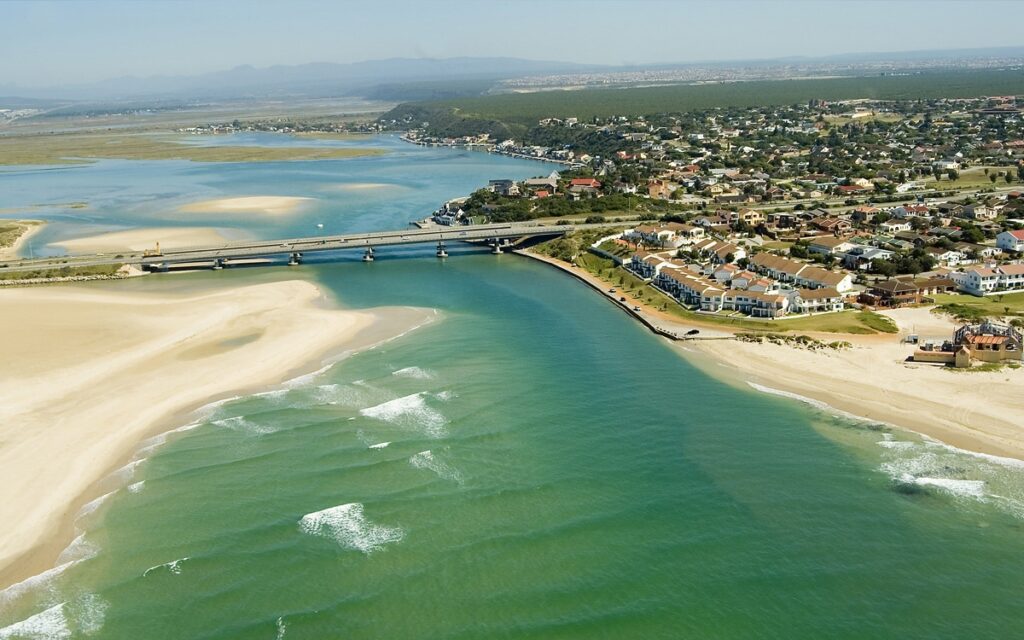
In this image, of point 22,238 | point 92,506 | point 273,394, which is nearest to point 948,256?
point 273,394

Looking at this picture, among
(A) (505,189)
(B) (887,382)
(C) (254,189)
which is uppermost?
(A) (505,189)

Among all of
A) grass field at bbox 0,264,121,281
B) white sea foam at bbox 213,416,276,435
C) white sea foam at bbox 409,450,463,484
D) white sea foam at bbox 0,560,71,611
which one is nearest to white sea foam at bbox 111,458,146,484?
white sea foam at bbox 213,416,276,435

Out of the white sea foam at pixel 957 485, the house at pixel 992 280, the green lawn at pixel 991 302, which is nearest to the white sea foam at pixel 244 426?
A: the white sea foam at pixel 957 485

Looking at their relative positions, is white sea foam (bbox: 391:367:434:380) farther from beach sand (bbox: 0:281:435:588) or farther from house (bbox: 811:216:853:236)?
house (bbox: 811:216:853:236)

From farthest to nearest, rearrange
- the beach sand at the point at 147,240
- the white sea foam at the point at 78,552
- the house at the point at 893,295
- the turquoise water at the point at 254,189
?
the turquoise water at the point at 254,189 → the beach sand at the point at 147,240 → the house at the point at 893,295 → the white sea foam at the point at 78,552

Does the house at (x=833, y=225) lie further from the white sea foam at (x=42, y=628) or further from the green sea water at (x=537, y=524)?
the white sea foam at (x=42, y=628)

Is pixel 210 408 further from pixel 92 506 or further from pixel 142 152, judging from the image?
pixel 142 152

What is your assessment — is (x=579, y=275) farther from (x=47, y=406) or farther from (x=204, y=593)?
(x=204, y=593)

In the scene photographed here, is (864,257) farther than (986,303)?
Yes

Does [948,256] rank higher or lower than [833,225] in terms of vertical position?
lower
